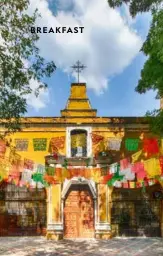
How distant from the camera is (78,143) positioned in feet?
72.8

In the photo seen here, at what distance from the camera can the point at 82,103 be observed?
22.6 m

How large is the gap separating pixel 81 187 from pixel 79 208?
110cm

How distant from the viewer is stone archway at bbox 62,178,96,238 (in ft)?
70.5

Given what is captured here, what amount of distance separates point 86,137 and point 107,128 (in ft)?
4.04

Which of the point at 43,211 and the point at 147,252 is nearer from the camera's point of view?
the point at 147,252

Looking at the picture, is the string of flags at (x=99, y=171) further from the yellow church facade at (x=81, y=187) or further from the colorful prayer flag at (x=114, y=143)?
the colorful prayer flag at (x=114, y=143)

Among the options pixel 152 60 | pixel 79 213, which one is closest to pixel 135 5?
pixel 152 60

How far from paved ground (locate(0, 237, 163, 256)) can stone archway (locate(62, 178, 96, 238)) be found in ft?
4.02

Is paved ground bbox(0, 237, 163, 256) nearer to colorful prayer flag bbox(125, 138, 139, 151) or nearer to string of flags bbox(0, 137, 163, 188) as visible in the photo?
string of flags bbox(0, 137, 163, 188)

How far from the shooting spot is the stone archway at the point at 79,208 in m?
21.5

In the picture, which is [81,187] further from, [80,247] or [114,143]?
[80,247]

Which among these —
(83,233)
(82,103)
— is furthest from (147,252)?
(82,103)

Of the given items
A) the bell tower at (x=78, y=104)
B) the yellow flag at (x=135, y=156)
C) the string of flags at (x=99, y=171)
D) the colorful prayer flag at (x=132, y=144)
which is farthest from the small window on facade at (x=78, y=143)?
the yellow flag at (x=135, y=156)

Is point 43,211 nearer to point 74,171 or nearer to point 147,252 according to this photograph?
point 74,171
